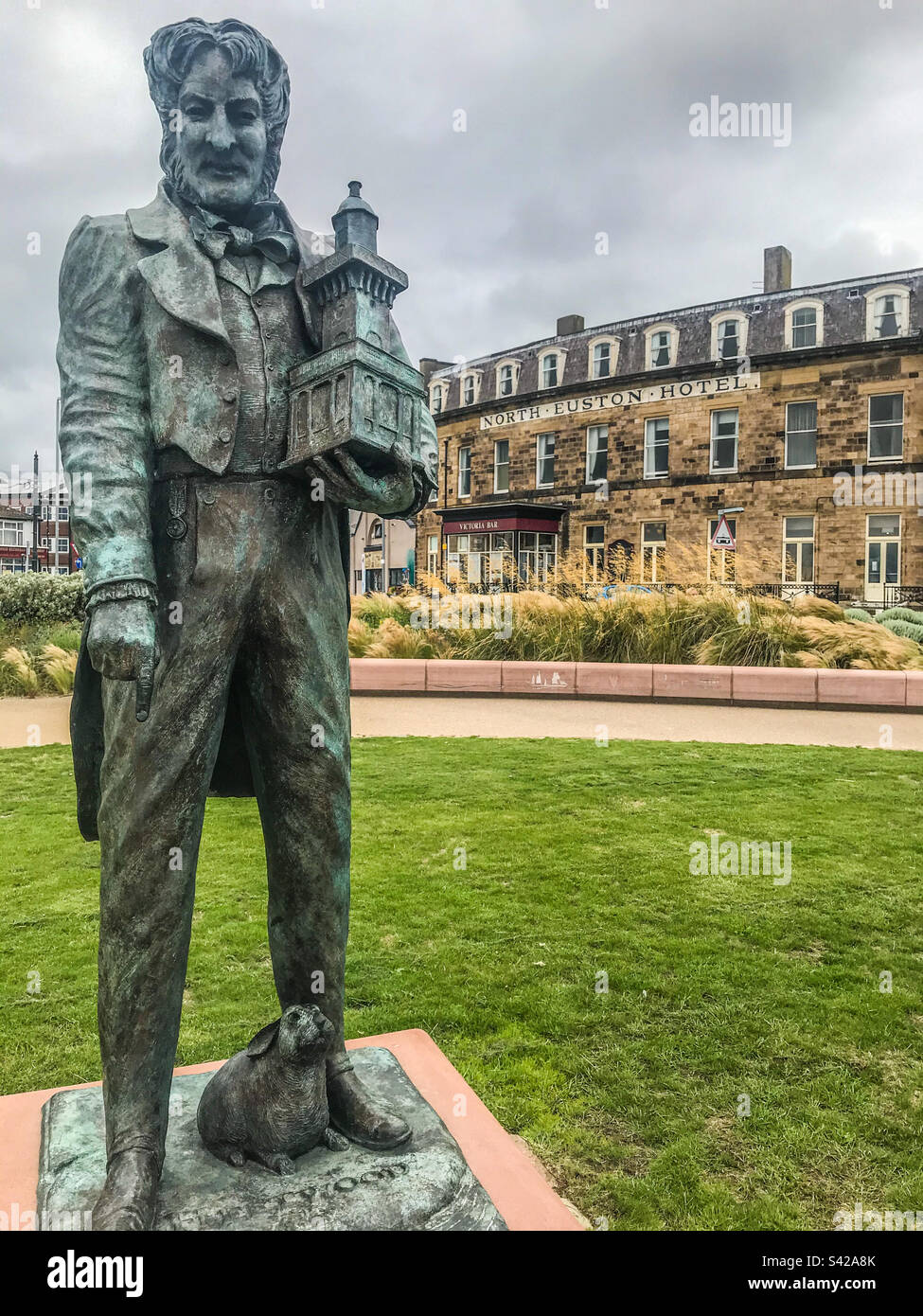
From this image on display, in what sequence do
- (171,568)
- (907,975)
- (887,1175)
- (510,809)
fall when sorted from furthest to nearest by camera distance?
(510,809)
(907,975)
(887,1175)
(171,568)

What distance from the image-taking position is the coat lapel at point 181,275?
2096mm

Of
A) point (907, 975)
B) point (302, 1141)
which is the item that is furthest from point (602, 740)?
point (302, 1141)

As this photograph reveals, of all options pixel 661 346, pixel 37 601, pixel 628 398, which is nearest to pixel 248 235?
pixel 37 601

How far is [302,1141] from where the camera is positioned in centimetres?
225

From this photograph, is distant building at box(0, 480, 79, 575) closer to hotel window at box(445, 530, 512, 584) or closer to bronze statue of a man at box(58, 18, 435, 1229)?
hotel window at box(445, 530, 512, 584)

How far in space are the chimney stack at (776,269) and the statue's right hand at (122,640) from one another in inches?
1231

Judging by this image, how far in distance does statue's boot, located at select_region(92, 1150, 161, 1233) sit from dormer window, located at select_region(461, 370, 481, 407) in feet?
117

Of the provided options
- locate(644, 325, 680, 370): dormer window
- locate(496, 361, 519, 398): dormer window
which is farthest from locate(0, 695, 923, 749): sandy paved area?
locate(496, 361, 519, 398): dormer window

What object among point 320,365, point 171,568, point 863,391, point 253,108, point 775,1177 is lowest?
point 775,1177

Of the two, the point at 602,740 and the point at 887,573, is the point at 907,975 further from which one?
the point at 887,573

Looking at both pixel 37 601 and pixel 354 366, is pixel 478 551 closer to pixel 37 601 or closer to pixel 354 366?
pixel 37 601

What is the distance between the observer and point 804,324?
90.3ft

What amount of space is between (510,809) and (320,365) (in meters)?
5.17
